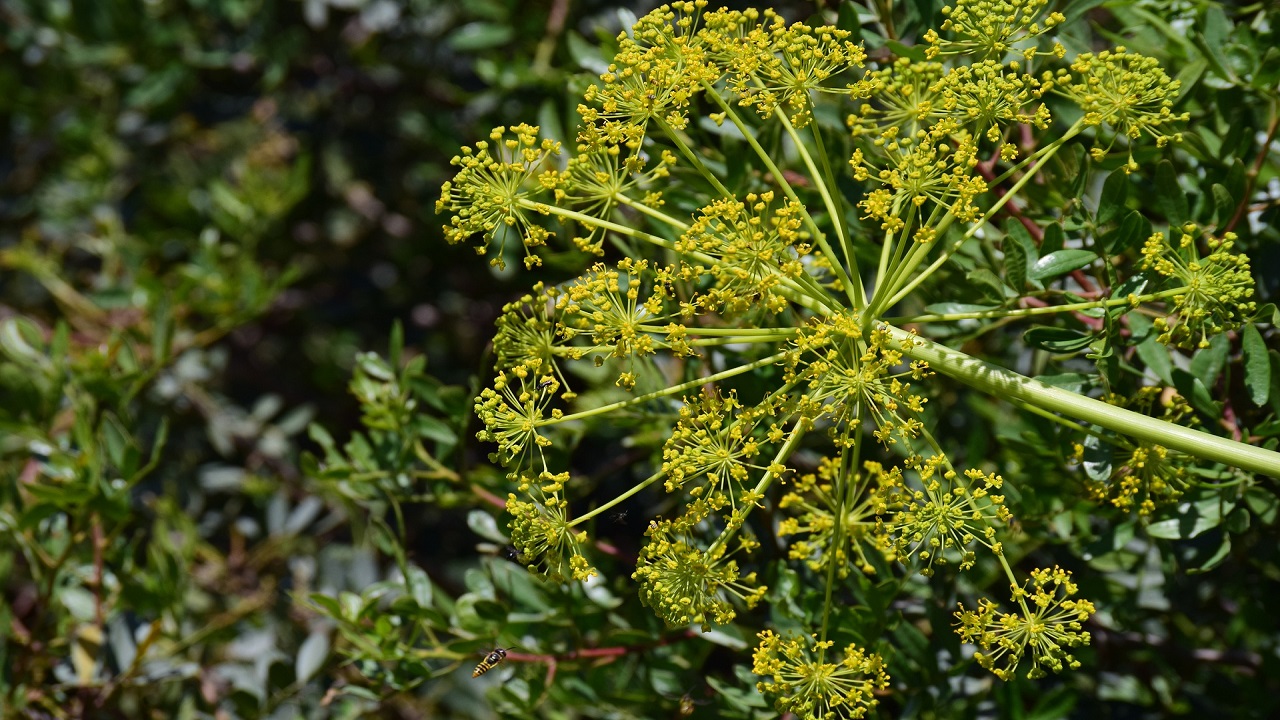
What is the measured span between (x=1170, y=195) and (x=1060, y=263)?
0.28m

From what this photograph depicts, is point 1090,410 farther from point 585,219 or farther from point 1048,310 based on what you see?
point 585,219

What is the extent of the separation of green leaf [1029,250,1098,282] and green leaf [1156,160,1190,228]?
20 centimetres

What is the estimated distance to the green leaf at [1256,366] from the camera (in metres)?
1.80

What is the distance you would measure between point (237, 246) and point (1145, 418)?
2949 millimetres

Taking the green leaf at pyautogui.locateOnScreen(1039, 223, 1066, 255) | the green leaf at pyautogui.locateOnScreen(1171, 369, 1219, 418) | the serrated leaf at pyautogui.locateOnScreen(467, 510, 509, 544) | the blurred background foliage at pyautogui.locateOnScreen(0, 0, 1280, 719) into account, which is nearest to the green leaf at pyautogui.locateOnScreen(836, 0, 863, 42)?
the blurred background foliage at pyautogui.locateOnScreen(0, 0, 1280, 719)

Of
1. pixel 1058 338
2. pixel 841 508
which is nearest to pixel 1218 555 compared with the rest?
pixel 1058 338

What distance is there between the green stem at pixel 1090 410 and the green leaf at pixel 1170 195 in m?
0.44

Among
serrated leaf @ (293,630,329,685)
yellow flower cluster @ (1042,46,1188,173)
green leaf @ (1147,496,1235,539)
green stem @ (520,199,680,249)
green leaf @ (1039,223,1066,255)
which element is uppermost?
yellow flower cluster @ (1042,46,1188,173)

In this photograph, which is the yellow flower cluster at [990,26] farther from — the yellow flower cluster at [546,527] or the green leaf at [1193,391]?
the yellow flower cluster at [546,527]

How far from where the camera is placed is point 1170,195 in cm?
192

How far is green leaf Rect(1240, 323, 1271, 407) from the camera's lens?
1.80m

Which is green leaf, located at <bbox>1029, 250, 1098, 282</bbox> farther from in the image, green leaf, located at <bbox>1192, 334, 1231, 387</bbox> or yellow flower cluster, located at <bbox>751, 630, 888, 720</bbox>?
yellow flower cluster, located at <bbox>751, 630, 888, 720</bbox>

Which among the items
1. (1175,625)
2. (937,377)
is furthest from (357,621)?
(1175,625)

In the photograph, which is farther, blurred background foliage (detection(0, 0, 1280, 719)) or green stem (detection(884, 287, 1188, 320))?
blurred background foliage (detection(0, 0, 1280, 719))
